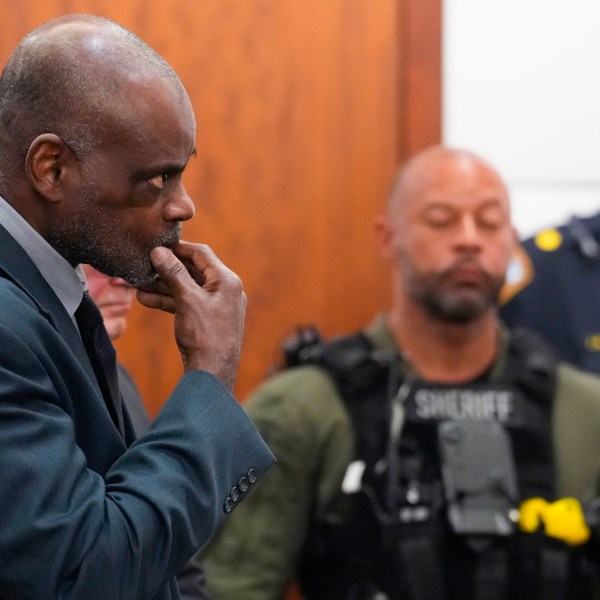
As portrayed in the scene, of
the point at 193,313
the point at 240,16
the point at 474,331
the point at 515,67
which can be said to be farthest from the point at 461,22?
the point at 193,313

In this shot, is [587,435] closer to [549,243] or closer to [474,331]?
[474,331]

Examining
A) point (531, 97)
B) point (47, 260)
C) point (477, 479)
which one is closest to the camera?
A: point (47, 260)

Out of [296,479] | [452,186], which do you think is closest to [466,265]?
[452,186]

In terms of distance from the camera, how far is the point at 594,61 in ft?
8.87

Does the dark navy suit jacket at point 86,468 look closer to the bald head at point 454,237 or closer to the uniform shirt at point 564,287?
the bald head at point 454,237

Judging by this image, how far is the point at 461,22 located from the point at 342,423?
39.6 inches

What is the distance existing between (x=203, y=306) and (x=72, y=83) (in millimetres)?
237

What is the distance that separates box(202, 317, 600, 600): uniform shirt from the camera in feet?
7.46

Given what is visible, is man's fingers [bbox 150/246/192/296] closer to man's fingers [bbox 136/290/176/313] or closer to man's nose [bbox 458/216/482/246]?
man's fingers [bbox 136/290/176/313]

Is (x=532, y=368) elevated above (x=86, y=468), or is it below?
below

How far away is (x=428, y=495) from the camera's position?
86.0 inches

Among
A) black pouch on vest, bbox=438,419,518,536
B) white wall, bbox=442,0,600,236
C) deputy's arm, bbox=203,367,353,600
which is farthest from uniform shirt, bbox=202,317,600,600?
white wall, bbox=442,0,600,236

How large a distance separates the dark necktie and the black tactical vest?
1.16 metres

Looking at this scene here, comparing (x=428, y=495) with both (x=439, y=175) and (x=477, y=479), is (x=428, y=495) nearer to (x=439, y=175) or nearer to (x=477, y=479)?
Answer: (x=477, y=479)
